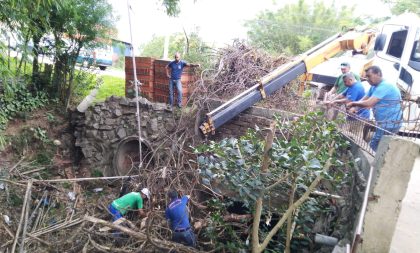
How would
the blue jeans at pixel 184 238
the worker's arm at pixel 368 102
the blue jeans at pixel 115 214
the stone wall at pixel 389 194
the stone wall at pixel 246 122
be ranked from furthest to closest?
the stone wall at pixel 246 122
the blue jeans at pixel 115 214
the blue jeans at pixel 184 238
the worker's arm at pixel 368 102
the stone wall at pixel 389 194

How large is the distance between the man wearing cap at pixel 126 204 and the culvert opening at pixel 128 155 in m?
1.59

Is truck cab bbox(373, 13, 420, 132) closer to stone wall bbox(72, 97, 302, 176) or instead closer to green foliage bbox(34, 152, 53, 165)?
stone wall bbox(72, 97, 302, 176)

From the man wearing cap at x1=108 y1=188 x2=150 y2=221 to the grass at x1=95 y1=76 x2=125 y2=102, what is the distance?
4223 millimetres

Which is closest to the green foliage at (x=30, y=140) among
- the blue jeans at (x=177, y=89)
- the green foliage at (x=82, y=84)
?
the green foliage at (x=82, y=84)

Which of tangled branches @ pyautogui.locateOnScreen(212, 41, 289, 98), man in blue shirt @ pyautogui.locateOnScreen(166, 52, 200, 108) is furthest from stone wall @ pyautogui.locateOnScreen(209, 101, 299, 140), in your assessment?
man in blue shirt @ pyautogui.locateOnScreen(166, 52, 200, 108)

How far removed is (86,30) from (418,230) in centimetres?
757

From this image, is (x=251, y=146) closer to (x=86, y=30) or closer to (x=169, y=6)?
(x=169, y=6)

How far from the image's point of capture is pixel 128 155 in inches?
322

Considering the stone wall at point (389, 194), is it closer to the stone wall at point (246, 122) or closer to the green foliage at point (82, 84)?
the stone wall at point (246, 122)

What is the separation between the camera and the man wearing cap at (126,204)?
583 centimetres

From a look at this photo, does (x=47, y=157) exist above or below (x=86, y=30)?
below

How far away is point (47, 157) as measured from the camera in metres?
8.05

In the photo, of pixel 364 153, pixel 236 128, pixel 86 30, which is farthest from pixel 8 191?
pixel 364 153

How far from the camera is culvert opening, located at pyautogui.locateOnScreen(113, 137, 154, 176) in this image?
782cm
